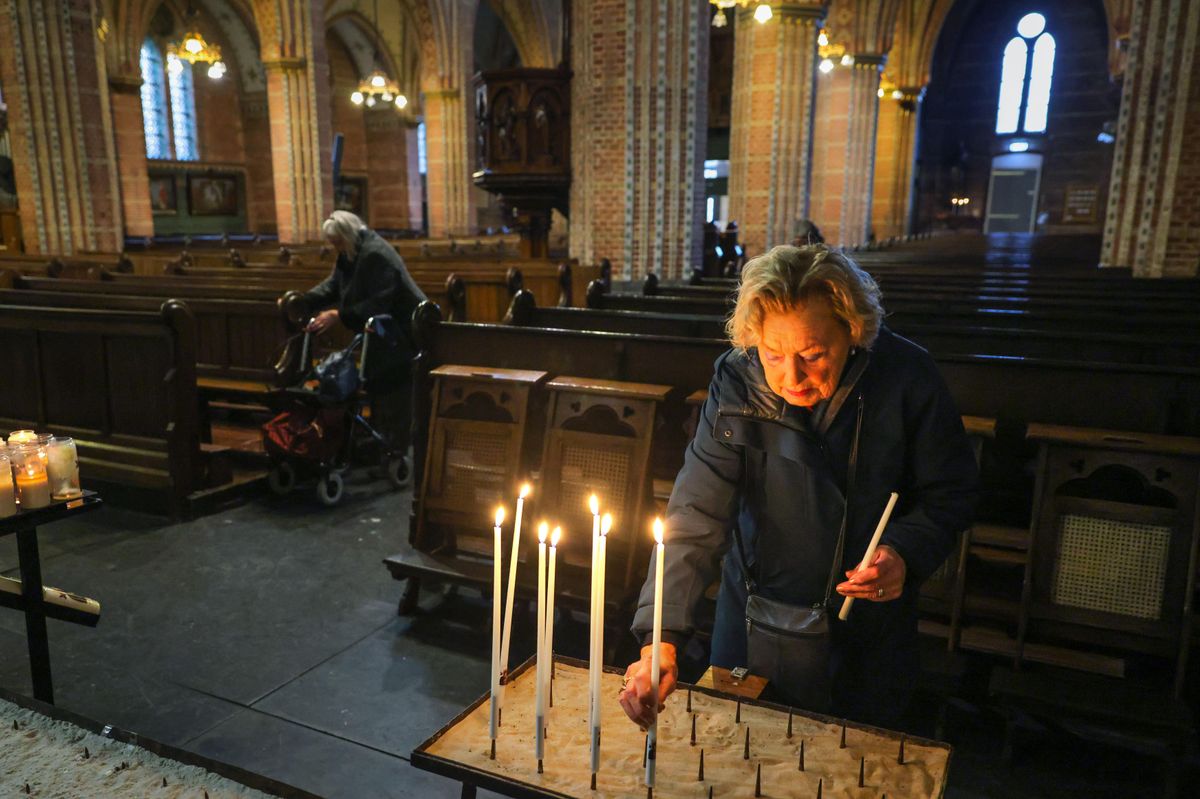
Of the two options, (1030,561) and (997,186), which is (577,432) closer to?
(1030,561)

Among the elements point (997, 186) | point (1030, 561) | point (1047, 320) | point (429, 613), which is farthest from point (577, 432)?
point (997, 186)

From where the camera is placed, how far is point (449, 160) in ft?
73.5

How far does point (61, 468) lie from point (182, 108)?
2553cm

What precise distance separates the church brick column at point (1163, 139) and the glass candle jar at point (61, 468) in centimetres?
1072

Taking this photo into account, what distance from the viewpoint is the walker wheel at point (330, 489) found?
536 centimetres

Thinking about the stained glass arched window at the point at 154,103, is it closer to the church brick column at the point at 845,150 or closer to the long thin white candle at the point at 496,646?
the church brick column at the point at 845,150

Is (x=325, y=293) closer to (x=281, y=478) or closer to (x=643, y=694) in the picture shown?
(x=281, y=478)

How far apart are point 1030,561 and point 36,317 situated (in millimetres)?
5851

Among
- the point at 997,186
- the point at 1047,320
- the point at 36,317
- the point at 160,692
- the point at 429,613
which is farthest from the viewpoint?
the point at 997,186

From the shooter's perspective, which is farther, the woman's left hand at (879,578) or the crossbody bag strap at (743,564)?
the crossbody bag strap at (743,564)

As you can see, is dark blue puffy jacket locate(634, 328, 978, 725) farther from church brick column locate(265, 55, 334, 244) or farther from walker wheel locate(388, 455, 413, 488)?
church brick column locate(265, 55, 334, 244)

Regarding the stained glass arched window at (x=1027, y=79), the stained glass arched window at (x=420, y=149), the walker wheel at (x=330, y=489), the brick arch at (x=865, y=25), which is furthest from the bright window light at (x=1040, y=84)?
the walker wheel at (x=330, y=489)

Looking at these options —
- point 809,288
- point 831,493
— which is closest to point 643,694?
point 831,493

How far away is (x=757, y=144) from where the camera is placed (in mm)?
14211
